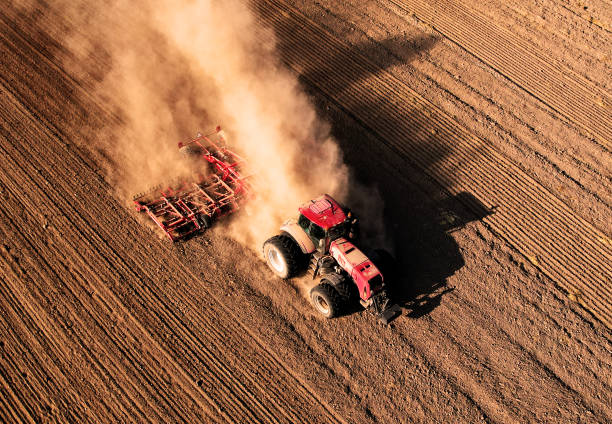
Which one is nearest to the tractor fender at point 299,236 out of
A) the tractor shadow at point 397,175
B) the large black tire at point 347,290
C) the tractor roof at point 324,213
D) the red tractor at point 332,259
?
the red tractor at point 332,259

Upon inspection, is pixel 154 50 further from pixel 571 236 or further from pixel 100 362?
pixel 571 236

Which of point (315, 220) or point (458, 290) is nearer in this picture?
point (315, 220)

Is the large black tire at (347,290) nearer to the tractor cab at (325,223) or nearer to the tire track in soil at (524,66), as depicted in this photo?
the tractor cab at (325,223)

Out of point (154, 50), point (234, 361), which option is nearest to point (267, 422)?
point (234, 361)

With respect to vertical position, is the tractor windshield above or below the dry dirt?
above

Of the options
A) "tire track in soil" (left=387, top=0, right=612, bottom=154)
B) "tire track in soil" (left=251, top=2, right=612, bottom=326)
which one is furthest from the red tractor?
"tire track in soil" (left=387, top=0, right=612, bottom=154)

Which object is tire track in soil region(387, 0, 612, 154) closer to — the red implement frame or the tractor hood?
the tractor hood
